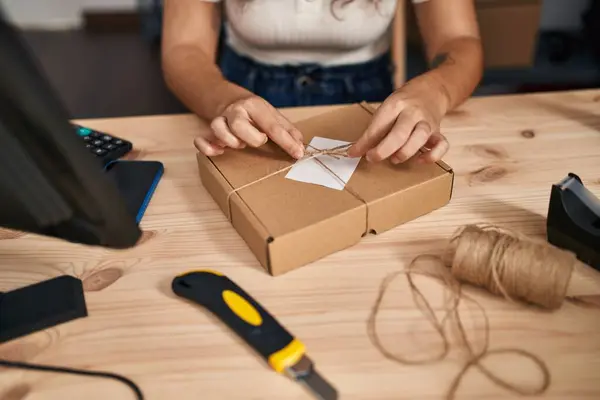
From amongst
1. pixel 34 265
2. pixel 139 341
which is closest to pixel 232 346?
pixel 139 341

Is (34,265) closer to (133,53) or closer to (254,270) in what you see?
(254,270)

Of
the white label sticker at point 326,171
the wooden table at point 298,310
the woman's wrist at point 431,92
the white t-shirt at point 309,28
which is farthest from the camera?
the white t-shirt at point 309,28

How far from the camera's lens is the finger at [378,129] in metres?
0.67

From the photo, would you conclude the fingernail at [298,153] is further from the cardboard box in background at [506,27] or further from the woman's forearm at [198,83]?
the cardboard box in background at [506,27]

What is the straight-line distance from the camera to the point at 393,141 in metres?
0.65

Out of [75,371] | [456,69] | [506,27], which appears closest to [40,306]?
[75,371]

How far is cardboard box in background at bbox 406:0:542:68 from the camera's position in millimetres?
1732

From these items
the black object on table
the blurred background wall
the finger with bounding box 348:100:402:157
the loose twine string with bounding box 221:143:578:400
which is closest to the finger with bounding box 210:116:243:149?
the finger with bounding box 348:100:402:157

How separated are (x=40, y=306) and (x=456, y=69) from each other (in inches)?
24.8

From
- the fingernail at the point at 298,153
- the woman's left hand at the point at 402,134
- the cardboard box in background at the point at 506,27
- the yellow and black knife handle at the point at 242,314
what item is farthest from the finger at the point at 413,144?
the cardboard box in background at the point at 506,27

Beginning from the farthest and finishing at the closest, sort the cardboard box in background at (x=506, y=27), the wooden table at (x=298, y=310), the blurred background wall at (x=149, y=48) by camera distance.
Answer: the blurred background wall at (x=149, y=48) → the cardboard box in background at (x=506, y=27) → the wooden table at (x=298, y=310)

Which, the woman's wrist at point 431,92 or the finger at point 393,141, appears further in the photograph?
the woman's wrist at point 431,92

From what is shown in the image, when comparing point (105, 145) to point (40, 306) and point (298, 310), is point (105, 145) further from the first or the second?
point (298, 310)

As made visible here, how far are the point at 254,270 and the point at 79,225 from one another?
19 cm
